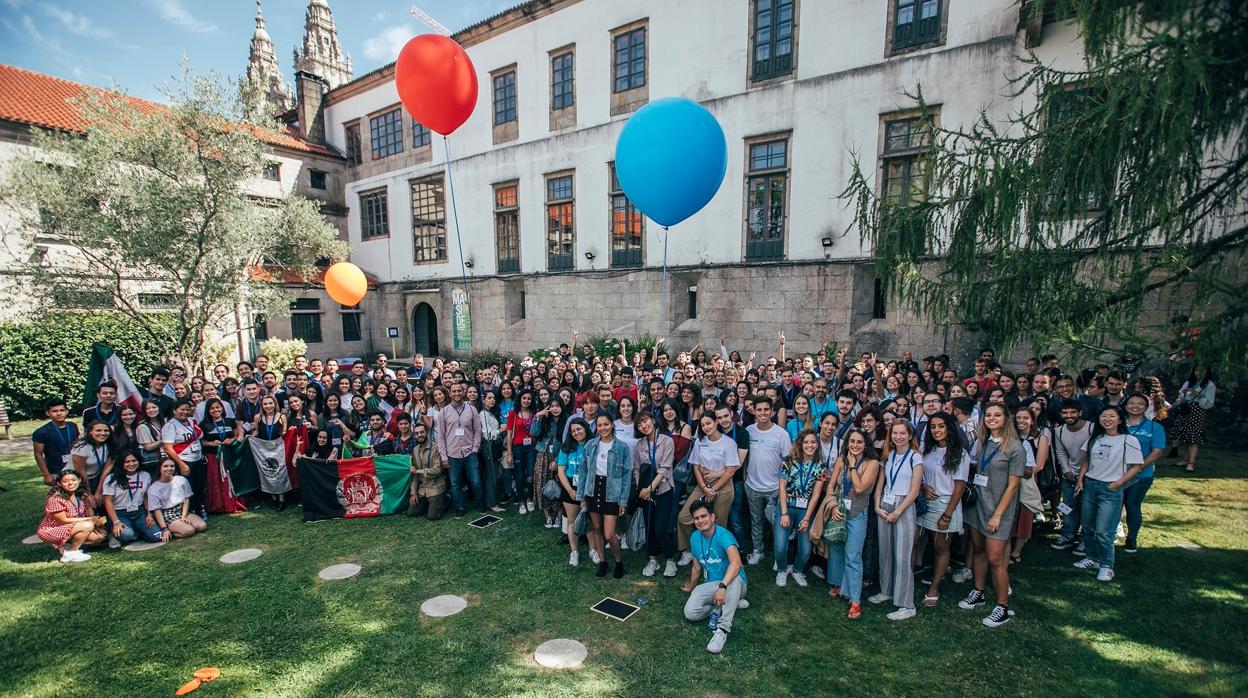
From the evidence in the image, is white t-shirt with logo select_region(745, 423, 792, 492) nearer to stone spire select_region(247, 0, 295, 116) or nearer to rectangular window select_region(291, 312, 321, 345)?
rectangular window select_region(291, 312, 321, 345)

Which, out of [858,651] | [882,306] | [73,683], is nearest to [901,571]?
[858,651]

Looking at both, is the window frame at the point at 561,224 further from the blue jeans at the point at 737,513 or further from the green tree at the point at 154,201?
the blue jeans at the point at 737,513

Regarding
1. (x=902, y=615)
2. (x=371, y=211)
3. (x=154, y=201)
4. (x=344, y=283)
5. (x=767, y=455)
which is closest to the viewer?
(x=902, y=615)

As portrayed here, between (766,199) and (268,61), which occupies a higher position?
(268,61)

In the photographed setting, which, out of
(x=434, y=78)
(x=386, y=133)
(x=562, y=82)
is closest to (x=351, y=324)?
(x=386, y=133)

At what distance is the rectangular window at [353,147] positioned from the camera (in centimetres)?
2453

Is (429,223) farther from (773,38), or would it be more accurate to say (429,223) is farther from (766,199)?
(773,38)

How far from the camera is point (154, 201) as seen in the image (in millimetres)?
10781

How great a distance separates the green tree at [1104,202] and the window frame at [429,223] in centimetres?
1927

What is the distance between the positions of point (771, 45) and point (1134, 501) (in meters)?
13.2

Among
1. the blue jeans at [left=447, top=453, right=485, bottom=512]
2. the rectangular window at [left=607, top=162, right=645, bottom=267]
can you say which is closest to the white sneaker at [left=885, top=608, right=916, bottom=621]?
the blue jeans at [left=447, top=453, right=485, bottom=512]

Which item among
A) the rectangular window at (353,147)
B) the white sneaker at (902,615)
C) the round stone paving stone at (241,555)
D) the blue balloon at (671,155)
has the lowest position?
the round stone paving stone at (241,555)

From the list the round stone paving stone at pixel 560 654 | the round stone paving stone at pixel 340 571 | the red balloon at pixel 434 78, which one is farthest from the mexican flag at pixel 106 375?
the round stone paving stone at pixel 560 654

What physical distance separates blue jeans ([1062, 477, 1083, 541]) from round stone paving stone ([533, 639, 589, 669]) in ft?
18.8
